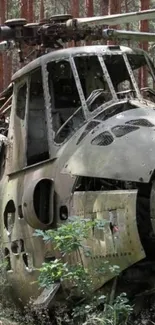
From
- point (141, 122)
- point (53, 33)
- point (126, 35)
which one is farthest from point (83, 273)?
point (53, 33)

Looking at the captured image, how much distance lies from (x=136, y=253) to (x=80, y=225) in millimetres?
552

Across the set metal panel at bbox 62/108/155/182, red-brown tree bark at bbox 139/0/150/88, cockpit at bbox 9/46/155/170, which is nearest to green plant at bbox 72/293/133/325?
metal panel at bbox 62/108/155/182

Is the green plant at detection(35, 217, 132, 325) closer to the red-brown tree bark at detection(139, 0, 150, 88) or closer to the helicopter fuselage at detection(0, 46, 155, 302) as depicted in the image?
the helicopter fuselage at detection(0, 46, 155, 302)

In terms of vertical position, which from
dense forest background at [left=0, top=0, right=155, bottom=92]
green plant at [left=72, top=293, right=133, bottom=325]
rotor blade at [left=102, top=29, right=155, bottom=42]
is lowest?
green plant at [left=72, top=293, right=133, bottom=325]

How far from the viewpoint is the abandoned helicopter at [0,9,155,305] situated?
5.25 m

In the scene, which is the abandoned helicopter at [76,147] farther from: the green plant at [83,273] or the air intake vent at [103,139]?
the green plant at [83,273]

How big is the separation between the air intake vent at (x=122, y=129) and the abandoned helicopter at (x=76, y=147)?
12 mm

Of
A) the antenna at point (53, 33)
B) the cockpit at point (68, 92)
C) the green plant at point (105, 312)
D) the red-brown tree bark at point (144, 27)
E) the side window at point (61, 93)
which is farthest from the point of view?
the red-brown tree bark at point (144, 27)

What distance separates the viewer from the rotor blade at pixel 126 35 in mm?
7196

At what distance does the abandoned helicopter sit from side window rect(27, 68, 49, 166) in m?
0.01

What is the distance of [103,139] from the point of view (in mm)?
5797

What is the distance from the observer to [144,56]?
7.48 m

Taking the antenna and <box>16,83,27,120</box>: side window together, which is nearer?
the antenna

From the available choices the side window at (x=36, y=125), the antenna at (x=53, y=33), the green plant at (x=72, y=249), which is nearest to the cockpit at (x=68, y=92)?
the side window at (x=36, y=125)
